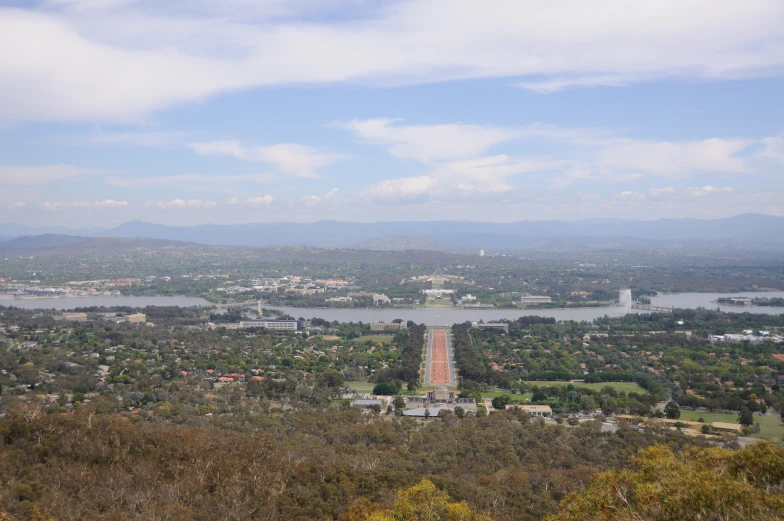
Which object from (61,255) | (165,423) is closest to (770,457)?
(165,423)

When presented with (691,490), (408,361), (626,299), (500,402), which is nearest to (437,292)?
(626,299)

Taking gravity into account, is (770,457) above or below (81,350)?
above

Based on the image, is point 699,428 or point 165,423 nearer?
point 165,423

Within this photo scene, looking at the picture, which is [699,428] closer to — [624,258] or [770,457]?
[770,457]

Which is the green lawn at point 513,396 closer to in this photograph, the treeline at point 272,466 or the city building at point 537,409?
the city building at point 537,409

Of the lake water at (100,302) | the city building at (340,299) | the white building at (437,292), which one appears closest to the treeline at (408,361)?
the city building at (340,299)

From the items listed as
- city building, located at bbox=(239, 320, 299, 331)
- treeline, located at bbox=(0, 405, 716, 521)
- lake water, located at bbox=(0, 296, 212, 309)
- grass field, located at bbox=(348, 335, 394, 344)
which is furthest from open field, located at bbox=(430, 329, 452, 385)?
lake water, located at bbox=(0, 296, 212, 309)
